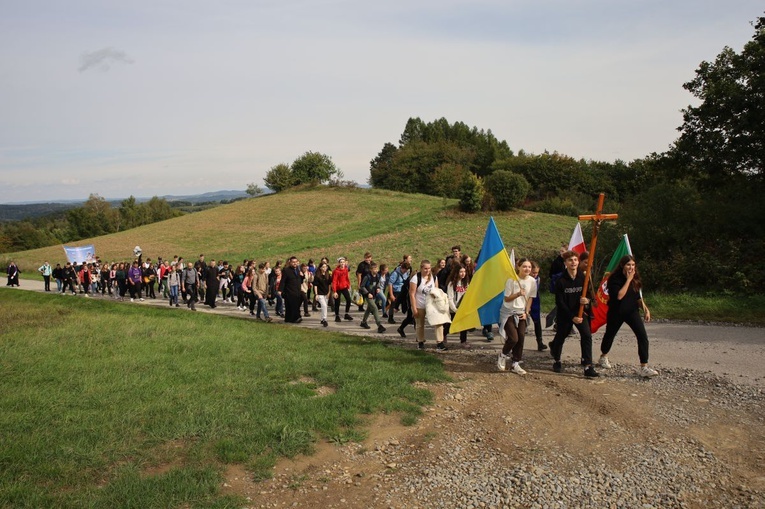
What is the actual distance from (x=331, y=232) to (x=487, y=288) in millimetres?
42015

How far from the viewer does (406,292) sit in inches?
547

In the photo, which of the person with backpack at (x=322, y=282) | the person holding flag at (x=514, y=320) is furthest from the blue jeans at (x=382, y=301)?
the person holding flag at (x=514, y=320)

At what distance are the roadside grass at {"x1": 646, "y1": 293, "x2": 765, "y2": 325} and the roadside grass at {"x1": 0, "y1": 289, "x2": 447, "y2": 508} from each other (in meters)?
7.46

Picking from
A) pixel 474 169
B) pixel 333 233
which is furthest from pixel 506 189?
pixel 474 169

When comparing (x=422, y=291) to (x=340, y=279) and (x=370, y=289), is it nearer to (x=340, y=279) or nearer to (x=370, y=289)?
(x=370, y=289)

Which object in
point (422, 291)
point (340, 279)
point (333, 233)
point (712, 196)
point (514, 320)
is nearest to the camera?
point (514, 320)

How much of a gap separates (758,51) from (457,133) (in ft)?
311

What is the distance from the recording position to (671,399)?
7512 mm

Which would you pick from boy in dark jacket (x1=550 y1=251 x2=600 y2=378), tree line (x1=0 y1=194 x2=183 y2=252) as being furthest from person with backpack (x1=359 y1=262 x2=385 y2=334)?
tree line (x1=0 y1=194 x2=183 y2=252)

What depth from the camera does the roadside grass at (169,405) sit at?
509 centimetres

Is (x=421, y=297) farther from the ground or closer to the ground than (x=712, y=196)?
closer to the ground

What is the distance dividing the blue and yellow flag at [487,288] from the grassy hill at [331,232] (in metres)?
15.0

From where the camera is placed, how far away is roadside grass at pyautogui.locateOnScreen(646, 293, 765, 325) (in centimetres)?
1284

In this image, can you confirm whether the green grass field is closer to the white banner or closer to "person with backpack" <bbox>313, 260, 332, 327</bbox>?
"person with backpack" <bbox>313, 260, 332, 327</bbox>
